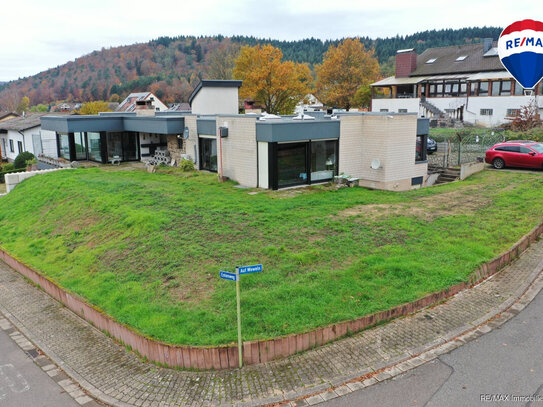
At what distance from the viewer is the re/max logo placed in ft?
52.1

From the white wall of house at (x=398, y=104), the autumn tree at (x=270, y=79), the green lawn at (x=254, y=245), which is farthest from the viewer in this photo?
the white wall of house at (x=398, y=104)

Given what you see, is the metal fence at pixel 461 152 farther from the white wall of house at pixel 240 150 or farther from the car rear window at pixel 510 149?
the white wall of house at pixel 240 150

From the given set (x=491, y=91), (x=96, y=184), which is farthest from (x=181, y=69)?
(x=96, y=184)

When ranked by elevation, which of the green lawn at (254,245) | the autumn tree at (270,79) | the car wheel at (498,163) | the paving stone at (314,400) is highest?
the autumn tree at (270,79)

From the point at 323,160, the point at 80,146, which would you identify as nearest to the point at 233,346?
the point at 323,160

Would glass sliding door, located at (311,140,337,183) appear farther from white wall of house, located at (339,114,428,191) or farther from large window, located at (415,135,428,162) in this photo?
large window, located at (415,135,428,162)

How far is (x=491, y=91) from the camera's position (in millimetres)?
49656

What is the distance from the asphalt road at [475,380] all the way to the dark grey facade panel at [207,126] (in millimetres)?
17340

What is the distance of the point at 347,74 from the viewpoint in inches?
2472

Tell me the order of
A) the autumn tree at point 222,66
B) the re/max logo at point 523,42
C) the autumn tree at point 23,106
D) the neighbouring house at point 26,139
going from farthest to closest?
the autumn tree at point 23,106 < the autumn tree at point 222,66 < the neighbouring house at point 26,139 < the re/max logo at point 523,42

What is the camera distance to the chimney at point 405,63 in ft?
196

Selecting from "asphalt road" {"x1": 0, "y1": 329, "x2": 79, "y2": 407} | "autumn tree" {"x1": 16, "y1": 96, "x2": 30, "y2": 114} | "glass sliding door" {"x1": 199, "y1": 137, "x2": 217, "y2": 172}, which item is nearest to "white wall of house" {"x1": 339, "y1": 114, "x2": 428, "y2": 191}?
"glass sliding door" {"x1": 199, "y1": 137, "x2": 217, "y2": 172}

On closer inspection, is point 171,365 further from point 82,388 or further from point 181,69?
point 181,69

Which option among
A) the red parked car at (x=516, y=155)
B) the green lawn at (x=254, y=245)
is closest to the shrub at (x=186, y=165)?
the green lawn at (x=254, y=245)
